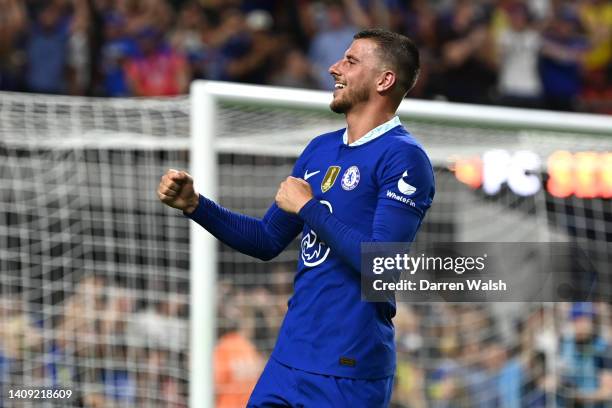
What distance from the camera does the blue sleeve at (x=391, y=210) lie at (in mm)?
3240

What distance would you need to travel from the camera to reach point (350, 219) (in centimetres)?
341

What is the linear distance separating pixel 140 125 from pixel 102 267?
3.02 feet

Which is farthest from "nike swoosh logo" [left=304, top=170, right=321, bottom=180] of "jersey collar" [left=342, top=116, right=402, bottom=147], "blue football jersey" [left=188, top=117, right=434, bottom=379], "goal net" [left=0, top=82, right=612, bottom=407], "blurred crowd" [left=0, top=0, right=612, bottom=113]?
"blurred crowd" [left=0, top=0, right=612, bottom=113]

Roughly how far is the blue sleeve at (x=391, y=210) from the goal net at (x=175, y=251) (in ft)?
7.01

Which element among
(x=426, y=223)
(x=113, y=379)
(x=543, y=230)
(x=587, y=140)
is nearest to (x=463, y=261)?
(x=587, y=140)

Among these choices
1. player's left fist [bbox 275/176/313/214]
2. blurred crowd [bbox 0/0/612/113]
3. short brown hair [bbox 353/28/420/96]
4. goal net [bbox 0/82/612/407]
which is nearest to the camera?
player's left fist [bbox 275/176/313/214]

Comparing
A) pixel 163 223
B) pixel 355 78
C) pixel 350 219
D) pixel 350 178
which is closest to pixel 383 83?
pixel 355 78

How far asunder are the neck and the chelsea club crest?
0.14m

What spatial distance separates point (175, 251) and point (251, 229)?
10.8 feet

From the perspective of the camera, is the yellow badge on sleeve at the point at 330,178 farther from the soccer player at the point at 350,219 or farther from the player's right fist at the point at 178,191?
the player's right fist at the point at 178,191

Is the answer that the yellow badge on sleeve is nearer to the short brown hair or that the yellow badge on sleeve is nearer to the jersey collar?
the jersey collar

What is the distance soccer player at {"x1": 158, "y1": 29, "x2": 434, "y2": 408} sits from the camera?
3.32 metres

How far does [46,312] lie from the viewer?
260 inches

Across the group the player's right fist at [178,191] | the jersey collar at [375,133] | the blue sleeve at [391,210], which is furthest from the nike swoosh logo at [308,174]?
the player's right fist at [178,191]
